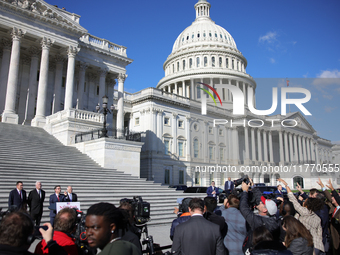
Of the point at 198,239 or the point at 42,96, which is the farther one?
the point at 42,96

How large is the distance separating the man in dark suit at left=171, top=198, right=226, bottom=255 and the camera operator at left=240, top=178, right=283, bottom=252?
29.8 inches

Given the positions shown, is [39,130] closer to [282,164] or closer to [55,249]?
[55,249]

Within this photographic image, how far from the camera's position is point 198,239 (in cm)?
436

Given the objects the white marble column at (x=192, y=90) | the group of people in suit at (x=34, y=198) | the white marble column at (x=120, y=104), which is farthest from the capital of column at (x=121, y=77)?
the white marble column at (x=192, y=90)

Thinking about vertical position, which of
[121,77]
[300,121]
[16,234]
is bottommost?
[16,234]

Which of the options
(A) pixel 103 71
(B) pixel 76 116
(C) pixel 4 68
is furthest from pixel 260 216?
(A) pixel 103 71

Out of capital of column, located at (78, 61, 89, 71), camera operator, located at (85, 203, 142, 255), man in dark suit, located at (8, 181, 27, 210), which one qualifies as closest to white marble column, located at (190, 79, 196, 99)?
capital of column, located at (78, 61, 89, 71)

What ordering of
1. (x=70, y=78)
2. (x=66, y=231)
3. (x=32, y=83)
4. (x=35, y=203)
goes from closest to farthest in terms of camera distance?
(x=66, y=231), (x=35, y=203), (x=32, y=83), (x=70, y=78)

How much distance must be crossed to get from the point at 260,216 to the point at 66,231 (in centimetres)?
338

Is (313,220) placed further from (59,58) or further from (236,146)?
(236,146)

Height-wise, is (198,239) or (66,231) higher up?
(66,231)

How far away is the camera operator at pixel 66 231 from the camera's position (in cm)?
362

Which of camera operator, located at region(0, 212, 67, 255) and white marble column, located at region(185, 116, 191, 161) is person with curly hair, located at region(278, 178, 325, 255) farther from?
white marble column, located at region(185, 116, 191, 161)

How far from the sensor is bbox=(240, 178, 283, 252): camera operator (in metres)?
5.06
